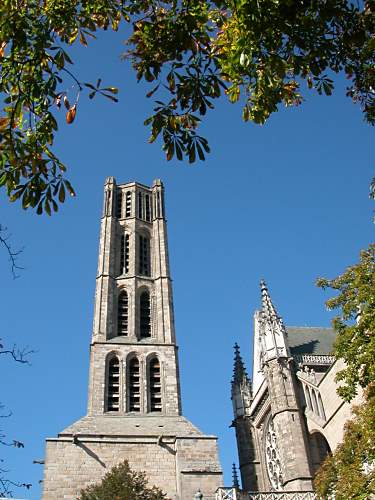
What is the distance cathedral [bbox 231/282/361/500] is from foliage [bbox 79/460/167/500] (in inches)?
148

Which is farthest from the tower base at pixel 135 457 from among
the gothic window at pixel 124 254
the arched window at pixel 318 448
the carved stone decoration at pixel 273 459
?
the gothic window at pixel 124 254

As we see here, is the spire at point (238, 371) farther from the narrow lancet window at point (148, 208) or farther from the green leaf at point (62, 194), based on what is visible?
the green leaf at point (62, 194)

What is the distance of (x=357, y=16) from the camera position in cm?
586

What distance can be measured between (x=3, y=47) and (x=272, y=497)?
19.6m

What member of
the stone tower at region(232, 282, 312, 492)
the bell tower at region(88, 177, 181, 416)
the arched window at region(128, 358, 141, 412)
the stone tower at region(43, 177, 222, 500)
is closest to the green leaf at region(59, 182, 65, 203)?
the stone tower at region(232, 282, 312, 492)

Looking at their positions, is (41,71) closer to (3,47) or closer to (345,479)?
(3,47)

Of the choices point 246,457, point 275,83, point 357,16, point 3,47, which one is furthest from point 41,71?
point 246,457

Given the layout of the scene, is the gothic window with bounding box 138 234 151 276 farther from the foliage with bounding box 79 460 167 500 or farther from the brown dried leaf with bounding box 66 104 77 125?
the brown dried leaf with bounding box 66 104 77 125

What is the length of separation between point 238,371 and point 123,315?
290 inches

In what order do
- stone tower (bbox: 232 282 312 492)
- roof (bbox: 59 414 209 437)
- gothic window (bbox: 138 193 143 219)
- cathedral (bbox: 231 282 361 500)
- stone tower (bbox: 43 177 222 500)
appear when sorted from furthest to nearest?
gothic window (bbox: 138 193 143 219), roof (bbox: 59 414 209 437), stone tower (bbox: 43 177 222 500), stone tower (bbox: 232 282 312 492), cathedral (bbox: 231 282 361 500)

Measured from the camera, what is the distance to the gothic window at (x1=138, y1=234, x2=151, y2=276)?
3644 cm

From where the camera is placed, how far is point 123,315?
33.5 metres

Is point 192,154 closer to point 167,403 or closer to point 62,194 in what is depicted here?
point 62,194

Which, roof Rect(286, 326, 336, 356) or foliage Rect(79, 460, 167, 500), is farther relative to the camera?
roof Rect(286, 326, 336, 356)
